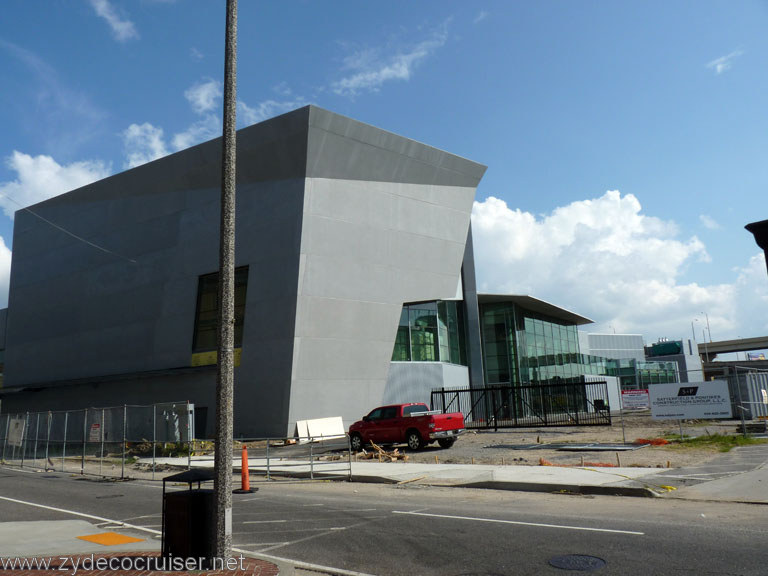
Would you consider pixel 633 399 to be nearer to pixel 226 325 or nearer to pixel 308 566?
pixel 308 566

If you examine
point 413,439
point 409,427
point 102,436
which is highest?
point 102,436

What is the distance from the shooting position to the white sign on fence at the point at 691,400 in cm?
2081

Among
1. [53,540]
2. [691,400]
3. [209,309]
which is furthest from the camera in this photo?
[209,309]

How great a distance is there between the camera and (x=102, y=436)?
73.9ft

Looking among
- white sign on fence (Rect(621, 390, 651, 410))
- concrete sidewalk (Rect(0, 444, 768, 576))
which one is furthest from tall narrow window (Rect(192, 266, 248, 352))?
white sign on fence (Rect(621, 390, 651, 410))

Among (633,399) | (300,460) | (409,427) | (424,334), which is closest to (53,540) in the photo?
(300,460)

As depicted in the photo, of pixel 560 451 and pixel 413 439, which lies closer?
pixel 560 451

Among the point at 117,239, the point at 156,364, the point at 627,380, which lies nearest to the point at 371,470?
the point at 156,364

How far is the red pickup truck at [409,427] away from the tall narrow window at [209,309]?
11.2 metres

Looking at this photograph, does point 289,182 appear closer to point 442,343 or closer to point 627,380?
point 442,343

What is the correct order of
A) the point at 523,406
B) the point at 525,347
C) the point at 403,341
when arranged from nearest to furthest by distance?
the point at 403,341, the point at 523,406, the point at 525,347

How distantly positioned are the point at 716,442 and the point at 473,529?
15.8 metres

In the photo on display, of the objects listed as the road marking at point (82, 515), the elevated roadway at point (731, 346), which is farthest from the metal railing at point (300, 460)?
the elevated roadway at point (731, 346)

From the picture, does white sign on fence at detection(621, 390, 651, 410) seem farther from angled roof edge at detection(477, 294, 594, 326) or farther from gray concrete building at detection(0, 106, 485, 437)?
angled roof edge at detection(477, 294, 594, 326)
